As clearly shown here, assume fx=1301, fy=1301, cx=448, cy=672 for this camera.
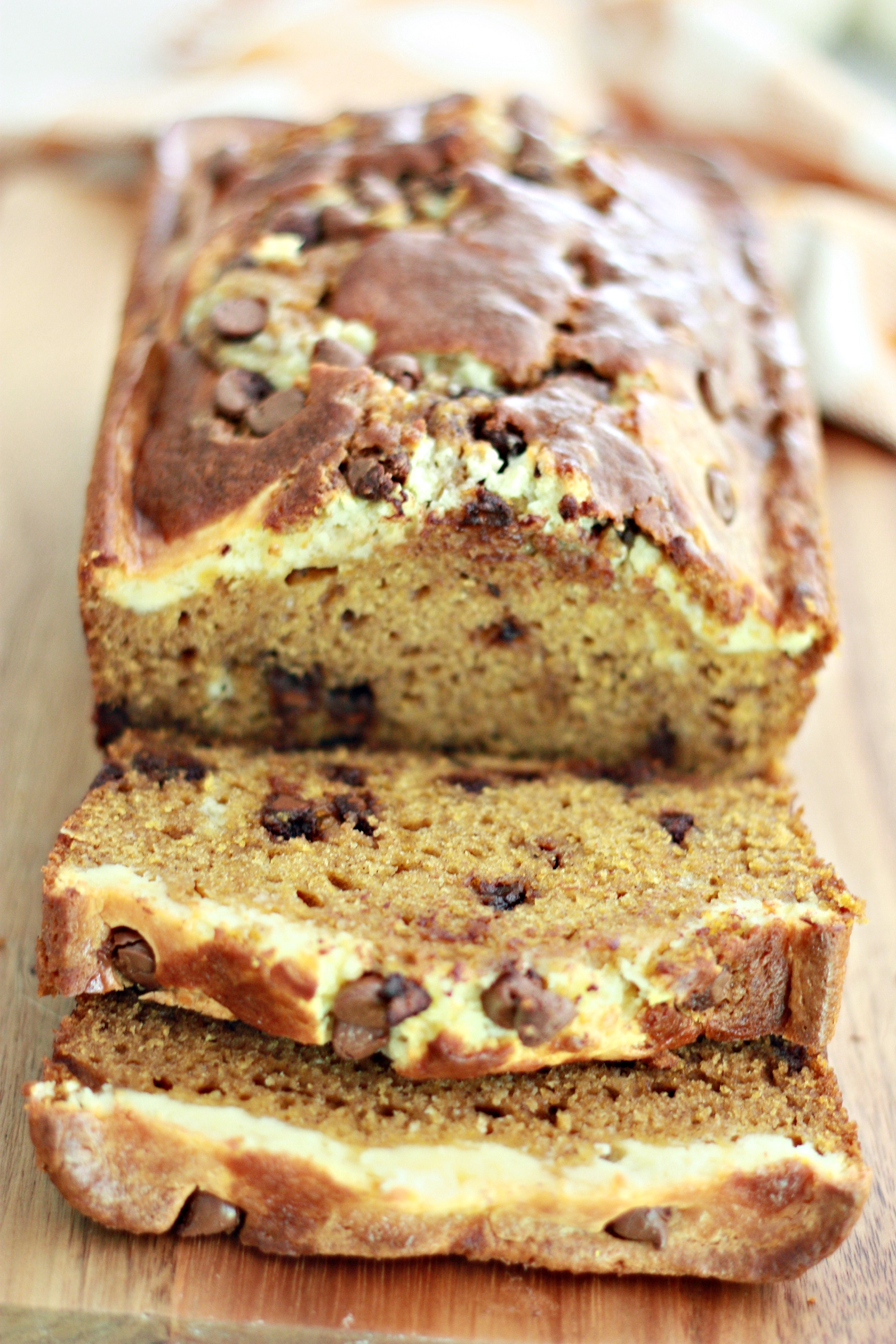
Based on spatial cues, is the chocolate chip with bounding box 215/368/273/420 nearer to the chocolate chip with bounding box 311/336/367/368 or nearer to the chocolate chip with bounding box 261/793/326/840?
the chocolate chip with bounding box 311/336/367/368

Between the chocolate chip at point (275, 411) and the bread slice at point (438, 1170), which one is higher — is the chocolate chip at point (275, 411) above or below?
above

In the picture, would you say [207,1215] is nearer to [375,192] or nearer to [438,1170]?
[438,1170]

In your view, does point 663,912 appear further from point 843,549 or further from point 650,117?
point 650,117

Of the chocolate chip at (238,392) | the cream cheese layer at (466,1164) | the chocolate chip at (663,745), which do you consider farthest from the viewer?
the chocolate chip at (663,745)

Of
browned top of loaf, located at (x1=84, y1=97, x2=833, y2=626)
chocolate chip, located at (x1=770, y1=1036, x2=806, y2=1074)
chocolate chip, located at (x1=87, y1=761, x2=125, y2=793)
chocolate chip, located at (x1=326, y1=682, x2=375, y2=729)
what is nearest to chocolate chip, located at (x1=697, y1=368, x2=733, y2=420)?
browned top of loaf, located at (x1=84, y1=97, x2=833, y2=626)

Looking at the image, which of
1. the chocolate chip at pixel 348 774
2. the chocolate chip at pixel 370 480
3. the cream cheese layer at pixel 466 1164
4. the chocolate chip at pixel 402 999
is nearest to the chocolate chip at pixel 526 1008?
the chocolate chip at pixel 402 999

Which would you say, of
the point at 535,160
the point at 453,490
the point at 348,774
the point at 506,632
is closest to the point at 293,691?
the point at 348,774

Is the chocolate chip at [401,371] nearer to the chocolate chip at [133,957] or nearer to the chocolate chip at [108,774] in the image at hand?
the chocolate chip at [108,774]
